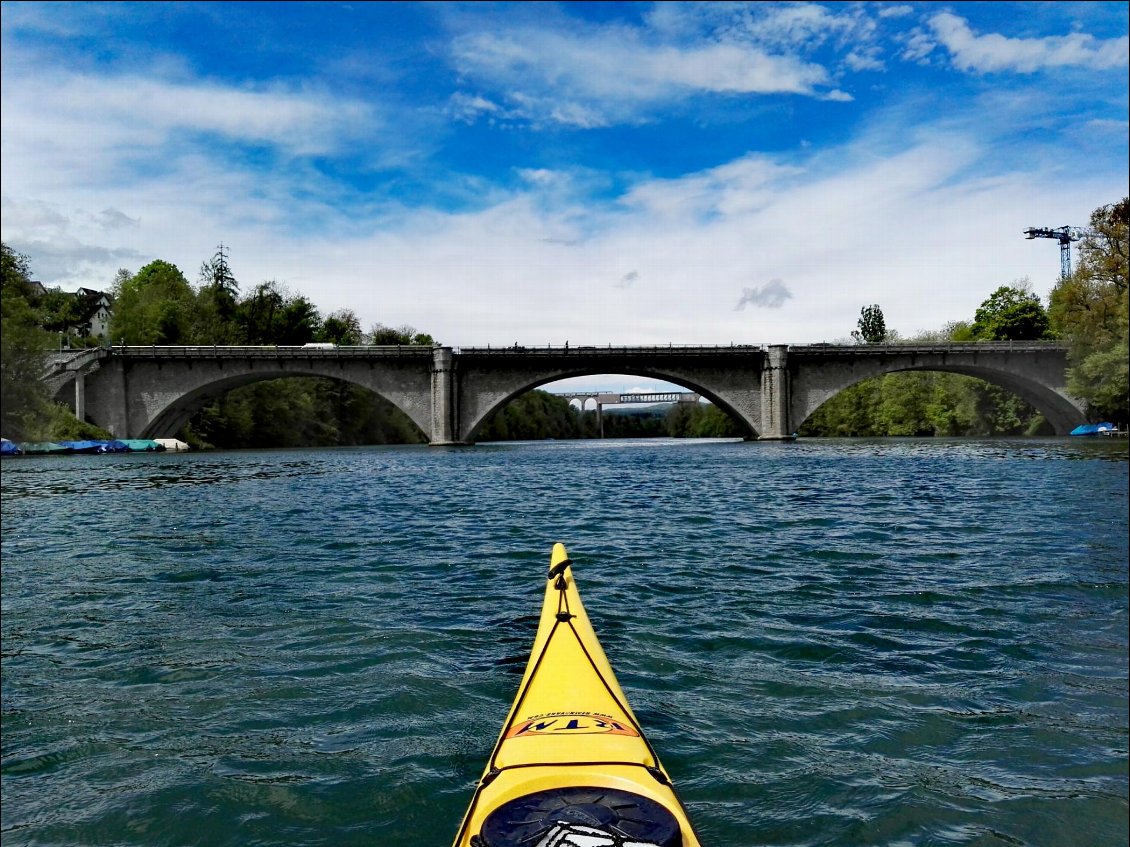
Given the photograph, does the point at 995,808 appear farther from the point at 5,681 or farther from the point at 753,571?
the point at 5,681

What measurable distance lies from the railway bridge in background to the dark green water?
125ft

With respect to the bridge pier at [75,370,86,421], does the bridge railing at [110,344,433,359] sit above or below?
above

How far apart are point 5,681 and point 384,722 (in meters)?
3.88

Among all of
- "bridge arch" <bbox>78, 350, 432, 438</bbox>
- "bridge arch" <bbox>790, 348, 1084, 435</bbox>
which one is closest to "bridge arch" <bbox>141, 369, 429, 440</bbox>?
"bridge arch" <bbox>78, 350, 432, 438</bbox>

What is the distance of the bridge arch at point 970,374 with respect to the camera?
51.7m

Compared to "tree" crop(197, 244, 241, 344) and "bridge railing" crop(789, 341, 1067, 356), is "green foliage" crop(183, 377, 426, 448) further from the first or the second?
"bridge railing" crop(789, 341, 1067, 356)

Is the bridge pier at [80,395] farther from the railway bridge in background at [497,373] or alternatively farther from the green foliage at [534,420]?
the green foliage at [534,420]

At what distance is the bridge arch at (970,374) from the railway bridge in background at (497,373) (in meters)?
0.07

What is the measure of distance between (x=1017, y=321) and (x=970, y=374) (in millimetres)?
13788

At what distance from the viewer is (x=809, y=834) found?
448 centimetres

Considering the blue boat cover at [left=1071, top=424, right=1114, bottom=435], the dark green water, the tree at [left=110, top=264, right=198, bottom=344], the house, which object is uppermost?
the house

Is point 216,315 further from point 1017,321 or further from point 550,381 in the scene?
point 1017,321

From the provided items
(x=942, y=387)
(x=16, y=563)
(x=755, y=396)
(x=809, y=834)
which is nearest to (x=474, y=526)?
(x=16, y=563)

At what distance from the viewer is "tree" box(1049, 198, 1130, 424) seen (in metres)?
37.0
